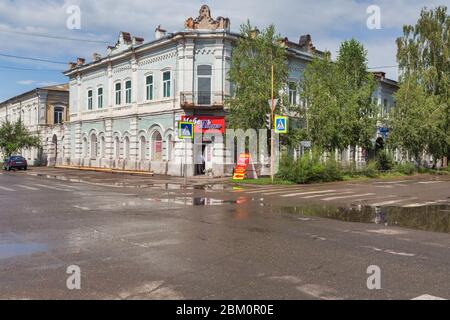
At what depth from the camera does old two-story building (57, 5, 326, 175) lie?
3088cm

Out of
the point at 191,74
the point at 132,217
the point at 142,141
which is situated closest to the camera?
the point at 132,217

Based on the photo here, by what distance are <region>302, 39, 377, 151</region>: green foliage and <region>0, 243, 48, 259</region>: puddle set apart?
2381cm

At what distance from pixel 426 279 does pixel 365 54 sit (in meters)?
29.9

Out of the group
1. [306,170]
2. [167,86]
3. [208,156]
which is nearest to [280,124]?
[306,170]

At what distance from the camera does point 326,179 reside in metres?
27.6

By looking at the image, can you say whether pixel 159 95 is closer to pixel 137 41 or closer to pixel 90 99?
pixel 137 41

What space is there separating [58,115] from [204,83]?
30.7 meters

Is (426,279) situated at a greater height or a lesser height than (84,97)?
lesser

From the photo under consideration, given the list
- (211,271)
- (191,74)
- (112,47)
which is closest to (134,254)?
(211,271)

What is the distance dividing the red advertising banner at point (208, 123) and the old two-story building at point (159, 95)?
0.07 m

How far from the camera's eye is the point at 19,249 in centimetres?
756
